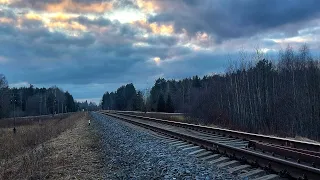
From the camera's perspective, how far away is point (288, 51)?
6394cm

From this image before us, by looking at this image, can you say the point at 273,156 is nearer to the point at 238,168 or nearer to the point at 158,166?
the point at 238,168

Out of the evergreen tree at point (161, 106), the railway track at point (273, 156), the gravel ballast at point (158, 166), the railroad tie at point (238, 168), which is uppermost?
the evergreen tree at point (161, 106)

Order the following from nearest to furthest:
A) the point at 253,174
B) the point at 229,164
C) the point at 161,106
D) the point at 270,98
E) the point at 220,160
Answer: the point at 253,174 < the point at 229,164 < the point at 220,160 < the point at 270,98 < the point at 161,106

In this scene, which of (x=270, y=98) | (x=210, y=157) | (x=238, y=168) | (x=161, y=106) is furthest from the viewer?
(x=161, y=106)

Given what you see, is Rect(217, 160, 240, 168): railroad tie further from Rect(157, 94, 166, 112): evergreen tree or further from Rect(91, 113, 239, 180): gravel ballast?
Rect(157, 94, 166, 112): evergreen tree

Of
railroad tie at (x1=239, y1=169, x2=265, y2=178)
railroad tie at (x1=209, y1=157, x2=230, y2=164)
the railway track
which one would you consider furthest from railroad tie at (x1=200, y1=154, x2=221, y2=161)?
railroad tie at (x1=239, y1=169, x2=265, y2=178)

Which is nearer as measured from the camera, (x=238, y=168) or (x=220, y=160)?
(x=238, y=168)

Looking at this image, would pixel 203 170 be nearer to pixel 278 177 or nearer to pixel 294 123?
pixel 278 177

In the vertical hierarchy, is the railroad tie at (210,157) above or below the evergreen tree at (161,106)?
below

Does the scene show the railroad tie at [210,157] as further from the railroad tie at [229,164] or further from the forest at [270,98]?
the forest at [270,98]

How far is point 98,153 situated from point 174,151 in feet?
11.5

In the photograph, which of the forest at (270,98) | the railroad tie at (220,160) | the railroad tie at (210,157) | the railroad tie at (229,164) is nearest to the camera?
the railroad tie at (229,164)

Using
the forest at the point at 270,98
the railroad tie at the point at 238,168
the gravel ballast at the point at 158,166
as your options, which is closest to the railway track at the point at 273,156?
the railroad tie at the point at 238,168

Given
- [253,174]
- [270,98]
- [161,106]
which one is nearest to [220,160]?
[253,174]
